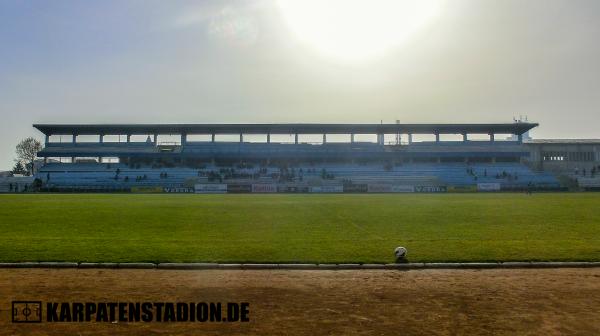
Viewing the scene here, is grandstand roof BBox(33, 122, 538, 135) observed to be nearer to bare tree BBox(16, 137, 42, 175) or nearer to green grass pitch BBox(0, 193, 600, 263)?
bare tree BBox(16, 137, 42, 175)

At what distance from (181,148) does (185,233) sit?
3168 inches

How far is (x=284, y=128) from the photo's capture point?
92000 millimetres

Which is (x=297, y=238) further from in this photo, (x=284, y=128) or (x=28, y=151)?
(x=28, y=151)

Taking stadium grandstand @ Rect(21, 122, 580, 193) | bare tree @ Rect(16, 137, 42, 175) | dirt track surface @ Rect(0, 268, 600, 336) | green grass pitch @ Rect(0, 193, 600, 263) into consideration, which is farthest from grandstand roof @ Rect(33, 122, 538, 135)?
dirt track surface @ Rect(0, 268, 600, 336)

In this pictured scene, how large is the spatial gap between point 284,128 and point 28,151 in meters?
75.4

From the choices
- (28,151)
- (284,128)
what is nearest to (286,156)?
(284,128)

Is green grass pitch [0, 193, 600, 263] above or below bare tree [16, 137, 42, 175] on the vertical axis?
below

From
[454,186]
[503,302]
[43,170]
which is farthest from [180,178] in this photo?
[503,302]

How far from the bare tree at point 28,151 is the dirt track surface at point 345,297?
126 m

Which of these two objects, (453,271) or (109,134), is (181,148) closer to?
(109,134)

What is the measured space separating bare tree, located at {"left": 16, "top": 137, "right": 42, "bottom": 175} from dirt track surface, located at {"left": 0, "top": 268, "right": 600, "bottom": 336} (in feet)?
413

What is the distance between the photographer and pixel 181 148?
9625 centimetres

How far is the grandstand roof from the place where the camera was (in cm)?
9119

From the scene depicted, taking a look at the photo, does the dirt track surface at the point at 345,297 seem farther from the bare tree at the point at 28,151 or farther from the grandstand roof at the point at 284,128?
the bare tree at the point at 28,151
